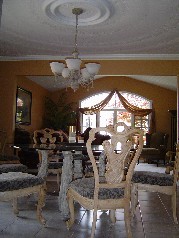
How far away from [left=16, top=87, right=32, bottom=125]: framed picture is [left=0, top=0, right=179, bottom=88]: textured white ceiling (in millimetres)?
1560

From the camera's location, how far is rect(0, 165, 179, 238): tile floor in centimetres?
273

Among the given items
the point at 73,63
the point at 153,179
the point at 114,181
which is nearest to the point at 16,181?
the point at 114,181

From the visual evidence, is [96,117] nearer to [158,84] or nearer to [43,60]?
[158,84]

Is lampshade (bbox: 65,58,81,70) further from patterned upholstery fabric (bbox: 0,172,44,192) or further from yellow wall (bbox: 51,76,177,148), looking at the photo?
Result: yellow wall (bbox: 51,76,177,148)

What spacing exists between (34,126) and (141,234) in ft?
25.3

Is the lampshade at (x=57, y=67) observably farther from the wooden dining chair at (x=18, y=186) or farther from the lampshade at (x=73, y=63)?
the wooden dining chair at (x=18, y=186)

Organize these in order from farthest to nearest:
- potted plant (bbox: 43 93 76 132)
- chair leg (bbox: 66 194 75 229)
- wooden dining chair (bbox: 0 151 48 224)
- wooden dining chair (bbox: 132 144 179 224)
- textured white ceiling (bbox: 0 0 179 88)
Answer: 1. potted plant (bbox: 43 93 76 132)
2. textured white ceiling (bbox: 0 0 179 88)
3. wooden dining chair (bbox: 132 144 179 224)
4. chair leg (bbox: 66 194 75 229)
5. wooden dining chair (bbox: 0 151 48 224)

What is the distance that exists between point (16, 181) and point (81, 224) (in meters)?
0.84

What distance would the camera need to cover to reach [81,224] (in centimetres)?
303

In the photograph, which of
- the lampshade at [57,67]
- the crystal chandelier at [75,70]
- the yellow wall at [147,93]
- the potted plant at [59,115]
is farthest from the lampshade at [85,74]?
the yellow wall at [147,93]

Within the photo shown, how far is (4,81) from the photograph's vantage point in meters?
7.00

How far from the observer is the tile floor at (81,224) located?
2732 mm

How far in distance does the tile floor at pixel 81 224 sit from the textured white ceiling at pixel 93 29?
2.77 m

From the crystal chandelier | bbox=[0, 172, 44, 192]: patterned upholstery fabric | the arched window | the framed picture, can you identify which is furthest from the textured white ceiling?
the arched window
